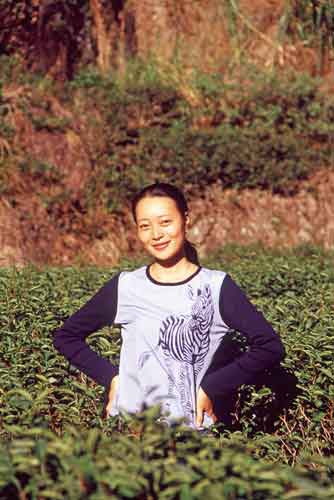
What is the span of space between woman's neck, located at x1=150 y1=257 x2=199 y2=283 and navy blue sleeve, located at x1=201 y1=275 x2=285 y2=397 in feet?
0.51

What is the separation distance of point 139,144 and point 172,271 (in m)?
7.96

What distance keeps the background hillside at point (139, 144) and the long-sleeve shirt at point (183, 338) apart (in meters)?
7.24

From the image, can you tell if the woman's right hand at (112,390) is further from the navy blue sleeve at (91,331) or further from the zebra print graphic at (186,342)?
the zebra print graphic at (186,342)

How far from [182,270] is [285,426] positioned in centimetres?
120

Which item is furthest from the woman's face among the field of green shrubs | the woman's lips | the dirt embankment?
the dirt embankment

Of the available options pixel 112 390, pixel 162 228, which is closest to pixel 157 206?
pixel 162 228

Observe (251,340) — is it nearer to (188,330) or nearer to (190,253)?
(188,330)

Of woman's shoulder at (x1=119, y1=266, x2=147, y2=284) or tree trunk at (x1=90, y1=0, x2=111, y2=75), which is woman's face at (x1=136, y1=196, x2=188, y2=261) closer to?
woman's shoulder at (x1=119, y1=266, x2=147, y2=284)

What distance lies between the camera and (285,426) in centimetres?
395

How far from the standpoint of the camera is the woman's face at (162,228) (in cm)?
312

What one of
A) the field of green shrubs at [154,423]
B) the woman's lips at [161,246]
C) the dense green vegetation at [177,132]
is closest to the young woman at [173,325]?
the woman's lips at [161,246]

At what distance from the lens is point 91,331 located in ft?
10.7

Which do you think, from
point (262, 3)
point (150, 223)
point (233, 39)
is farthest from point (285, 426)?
point (262, 3)

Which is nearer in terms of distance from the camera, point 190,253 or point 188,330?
point 188,330
